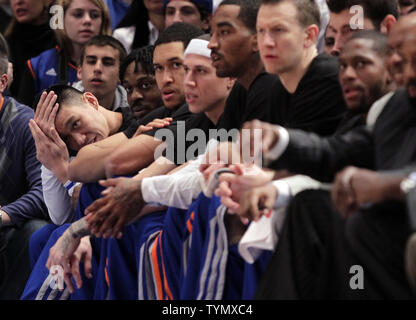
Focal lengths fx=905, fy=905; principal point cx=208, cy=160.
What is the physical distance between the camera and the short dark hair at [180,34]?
15.2ft

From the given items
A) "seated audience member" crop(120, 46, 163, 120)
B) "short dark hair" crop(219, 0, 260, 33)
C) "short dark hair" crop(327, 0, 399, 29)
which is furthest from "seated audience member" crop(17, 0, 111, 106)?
"short dark hair" crop(327, 0, 399, 29)

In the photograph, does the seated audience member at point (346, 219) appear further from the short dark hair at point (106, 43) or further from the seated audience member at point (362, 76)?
the short dark hair at point (106, 43)

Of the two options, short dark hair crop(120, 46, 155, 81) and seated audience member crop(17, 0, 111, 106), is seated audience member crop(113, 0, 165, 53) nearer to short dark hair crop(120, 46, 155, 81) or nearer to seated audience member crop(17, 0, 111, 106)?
seated audience member crop(17, 0, 111, 106)

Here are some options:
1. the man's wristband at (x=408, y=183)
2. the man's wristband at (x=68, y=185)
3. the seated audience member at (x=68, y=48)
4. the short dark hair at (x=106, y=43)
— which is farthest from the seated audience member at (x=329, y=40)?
the seated audience member at (x=68, y=48)

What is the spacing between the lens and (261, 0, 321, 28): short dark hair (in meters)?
3.51

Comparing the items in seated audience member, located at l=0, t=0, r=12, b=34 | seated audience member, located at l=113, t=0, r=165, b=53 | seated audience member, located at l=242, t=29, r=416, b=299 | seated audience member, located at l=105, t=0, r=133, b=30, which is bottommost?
seated audience member, located at l=242, t=29, r=416, b=299

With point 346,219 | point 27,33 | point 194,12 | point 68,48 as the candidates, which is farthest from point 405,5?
point 27,33

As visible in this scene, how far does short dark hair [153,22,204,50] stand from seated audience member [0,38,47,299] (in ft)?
3.44

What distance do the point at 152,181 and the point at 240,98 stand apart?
0.53 metres

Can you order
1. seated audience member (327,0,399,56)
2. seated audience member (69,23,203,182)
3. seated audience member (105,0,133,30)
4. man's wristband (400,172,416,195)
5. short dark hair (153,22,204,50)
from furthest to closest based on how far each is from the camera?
1. seated audience member (105,0,133,30)
2. short dark hair (153,22,204,50)
3. seated audience member (69,23,203,182)
4. seated audience member (327,0,399,56)
5. man's wristband (400,172,416,195)

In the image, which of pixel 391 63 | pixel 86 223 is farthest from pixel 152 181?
pixel 391 63

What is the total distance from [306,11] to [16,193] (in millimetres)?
2324

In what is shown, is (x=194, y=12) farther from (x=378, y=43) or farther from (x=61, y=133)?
(x=378, y=43)

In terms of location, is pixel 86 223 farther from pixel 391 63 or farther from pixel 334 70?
pixel 391 63
